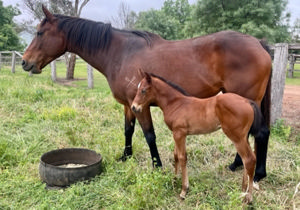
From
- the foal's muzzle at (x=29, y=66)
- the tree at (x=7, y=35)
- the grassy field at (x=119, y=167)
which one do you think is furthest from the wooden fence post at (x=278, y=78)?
the tree at (x=7, y=35)

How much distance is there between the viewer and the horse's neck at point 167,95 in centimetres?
271

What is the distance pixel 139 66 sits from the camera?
3.17 meters

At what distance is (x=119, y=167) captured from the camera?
11.2ft

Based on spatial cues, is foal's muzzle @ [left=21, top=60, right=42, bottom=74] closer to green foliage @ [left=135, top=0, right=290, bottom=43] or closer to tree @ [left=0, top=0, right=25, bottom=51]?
green foliage @ [left=135, top=0, right=290, bottom=43]

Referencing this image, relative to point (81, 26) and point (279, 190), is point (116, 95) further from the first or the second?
point (279, 190)

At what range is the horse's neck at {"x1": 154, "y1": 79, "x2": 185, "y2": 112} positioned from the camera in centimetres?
271

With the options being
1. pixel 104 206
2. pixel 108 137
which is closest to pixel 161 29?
pixel 108 137

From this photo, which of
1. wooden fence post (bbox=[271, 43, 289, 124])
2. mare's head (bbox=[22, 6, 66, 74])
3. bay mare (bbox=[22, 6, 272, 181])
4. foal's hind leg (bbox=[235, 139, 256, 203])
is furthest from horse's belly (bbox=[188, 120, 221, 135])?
wooden fence post (bbox=[271, 43, 289, 124])

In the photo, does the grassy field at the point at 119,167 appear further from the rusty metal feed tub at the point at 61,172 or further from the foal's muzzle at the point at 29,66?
the foal's muzzle at the point at 29,66

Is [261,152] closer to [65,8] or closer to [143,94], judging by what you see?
[143,94]

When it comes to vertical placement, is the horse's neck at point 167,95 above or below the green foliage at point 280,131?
above

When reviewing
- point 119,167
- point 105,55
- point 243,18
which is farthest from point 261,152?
point 243,18

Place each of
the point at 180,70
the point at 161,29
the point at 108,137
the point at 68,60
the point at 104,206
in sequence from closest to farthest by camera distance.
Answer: the point at 104,206 → the point at 180,70 → the point at 108,137 → the point at 68,60 → the point at 161,29

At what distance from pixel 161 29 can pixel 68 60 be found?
16.7 metres
